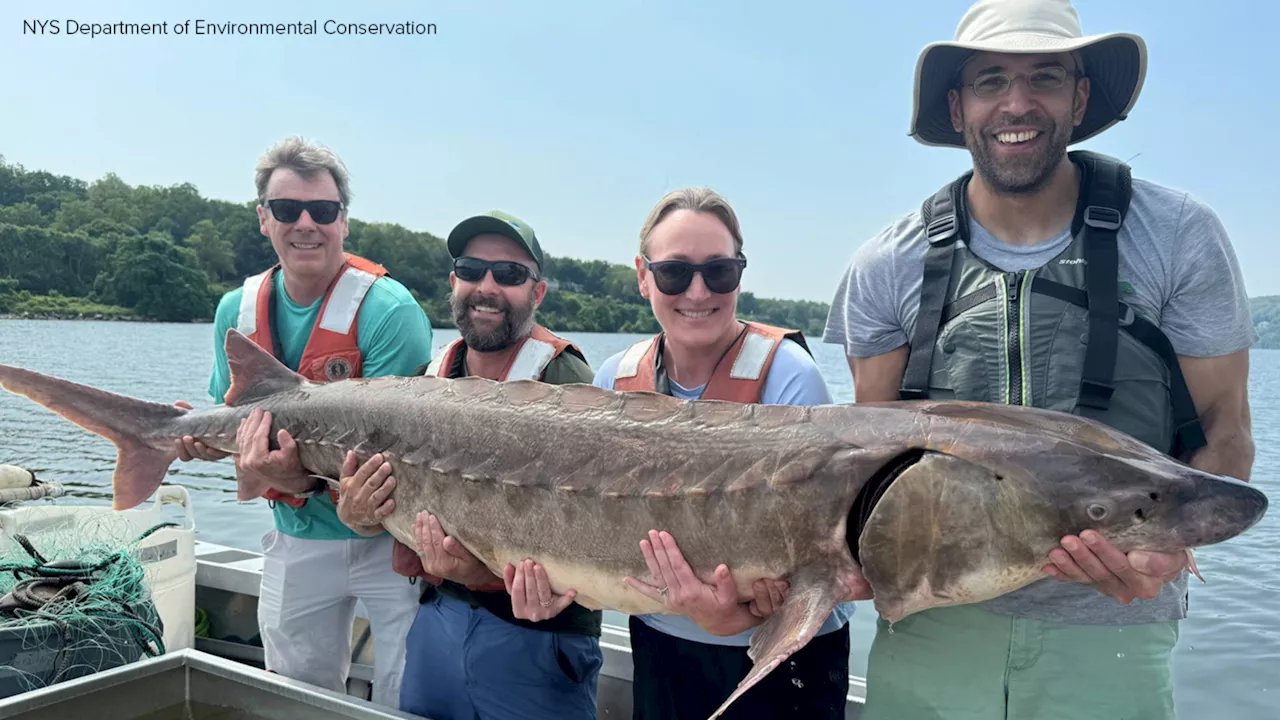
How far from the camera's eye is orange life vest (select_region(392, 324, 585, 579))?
3.50m

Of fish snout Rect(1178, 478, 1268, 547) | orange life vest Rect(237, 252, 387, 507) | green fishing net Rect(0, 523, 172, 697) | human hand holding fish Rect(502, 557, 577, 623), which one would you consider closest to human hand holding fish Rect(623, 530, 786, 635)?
human hand holding fish Rect(502, 557, 577, 623)

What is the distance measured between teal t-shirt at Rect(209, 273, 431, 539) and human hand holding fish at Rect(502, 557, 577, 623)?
1.50m

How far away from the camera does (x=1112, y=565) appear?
6.83 ft

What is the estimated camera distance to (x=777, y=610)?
7.73 feet

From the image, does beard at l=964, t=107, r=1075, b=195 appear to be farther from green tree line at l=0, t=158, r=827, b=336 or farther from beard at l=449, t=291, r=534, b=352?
green tree line at l=0, t=158, r=827, b=336

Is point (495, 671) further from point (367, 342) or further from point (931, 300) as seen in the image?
point (931, 300)

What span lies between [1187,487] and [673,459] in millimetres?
1320

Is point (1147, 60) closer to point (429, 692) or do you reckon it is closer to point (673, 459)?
A: point (673, 459)

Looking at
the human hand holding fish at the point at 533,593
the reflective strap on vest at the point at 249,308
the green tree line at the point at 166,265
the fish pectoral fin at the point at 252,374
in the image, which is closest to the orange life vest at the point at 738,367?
the human hand holding fish at the point at 533,593

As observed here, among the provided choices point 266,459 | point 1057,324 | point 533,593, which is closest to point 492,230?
point 266,459

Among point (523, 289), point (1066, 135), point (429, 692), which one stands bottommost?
point (429, 692)

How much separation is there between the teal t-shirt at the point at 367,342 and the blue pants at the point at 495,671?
0.94 meters

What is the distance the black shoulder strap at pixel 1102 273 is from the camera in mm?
2457

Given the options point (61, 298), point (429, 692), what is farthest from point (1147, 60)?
point (61, 298)
